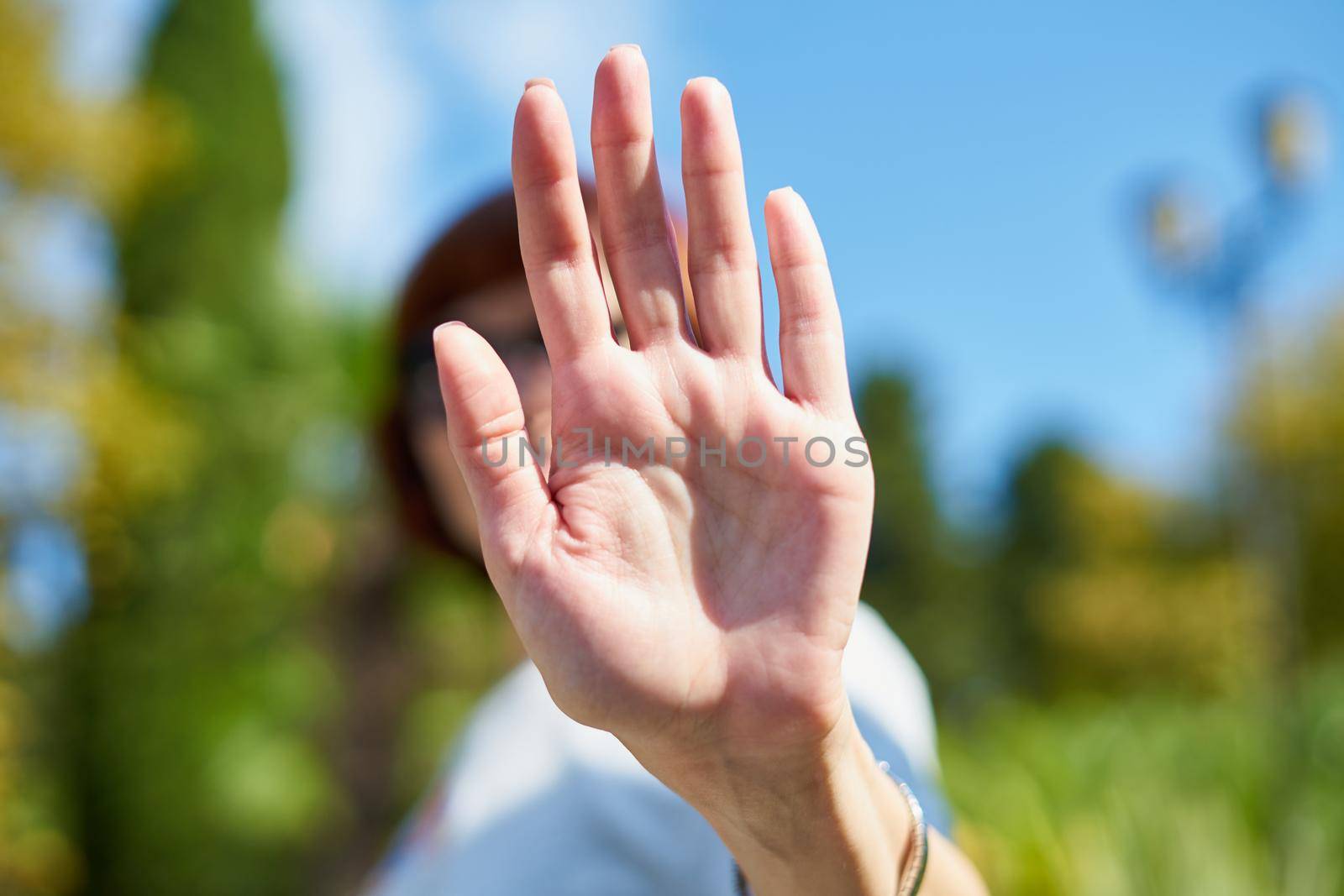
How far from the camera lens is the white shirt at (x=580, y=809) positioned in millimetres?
1177

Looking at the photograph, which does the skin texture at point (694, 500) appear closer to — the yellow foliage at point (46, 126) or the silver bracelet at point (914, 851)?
the silver bracelet at point (914, 851)

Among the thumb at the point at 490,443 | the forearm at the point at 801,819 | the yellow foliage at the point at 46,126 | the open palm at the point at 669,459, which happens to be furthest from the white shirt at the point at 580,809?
the yellow foliage at the point at 46,126

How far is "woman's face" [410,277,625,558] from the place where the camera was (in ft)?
5.20

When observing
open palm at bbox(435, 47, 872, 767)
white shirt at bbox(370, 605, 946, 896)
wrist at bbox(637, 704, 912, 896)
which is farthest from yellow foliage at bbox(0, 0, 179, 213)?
wrist at bbox(637, 704, 912, 896)

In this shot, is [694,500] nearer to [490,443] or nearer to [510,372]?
[490,443]

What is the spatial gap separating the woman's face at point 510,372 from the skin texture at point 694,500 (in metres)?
0.39

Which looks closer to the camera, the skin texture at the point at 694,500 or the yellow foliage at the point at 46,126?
the skin texture at the point at 694,500

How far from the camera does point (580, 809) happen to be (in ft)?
4.05

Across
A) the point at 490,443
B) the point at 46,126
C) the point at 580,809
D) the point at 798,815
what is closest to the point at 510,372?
the point at 490,443

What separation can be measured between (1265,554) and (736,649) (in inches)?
531

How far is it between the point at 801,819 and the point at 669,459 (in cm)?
38

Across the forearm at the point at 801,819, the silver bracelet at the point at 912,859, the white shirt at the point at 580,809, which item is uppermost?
the forearm at the point at 801,819

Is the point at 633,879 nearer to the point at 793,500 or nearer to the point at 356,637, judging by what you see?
the point at 793,500

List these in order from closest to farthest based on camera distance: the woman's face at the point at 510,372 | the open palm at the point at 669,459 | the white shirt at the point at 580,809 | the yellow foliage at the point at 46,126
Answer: the open palm at the point at 669,459 → the white shirt at the point at 580,809 → the woman's face at the point at 510,372 → the yellow foliage at the point at 46,126
